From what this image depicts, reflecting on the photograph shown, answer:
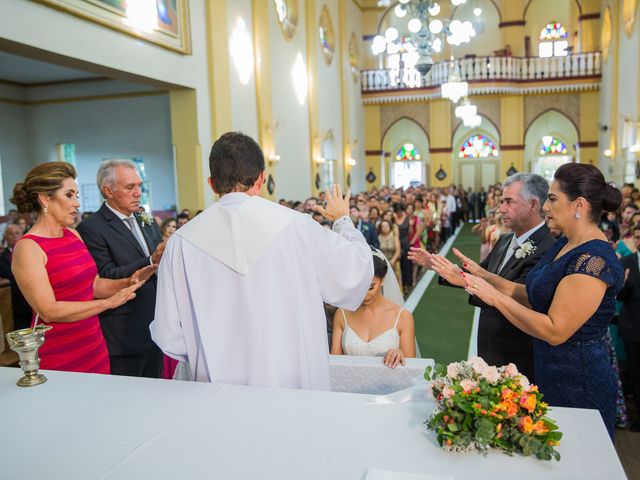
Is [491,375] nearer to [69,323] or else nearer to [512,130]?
[69,323]

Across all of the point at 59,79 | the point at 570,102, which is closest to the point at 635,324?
the point at 59,79

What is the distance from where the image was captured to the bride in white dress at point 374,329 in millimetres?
3785

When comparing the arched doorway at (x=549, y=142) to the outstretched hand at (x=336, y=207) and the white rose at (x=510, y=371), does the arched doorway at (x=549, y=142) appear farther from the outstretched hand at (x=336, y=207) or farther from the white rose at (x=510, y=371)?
the white rose at (x=510, y=371)

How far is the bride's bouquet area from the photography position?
64.7 inches

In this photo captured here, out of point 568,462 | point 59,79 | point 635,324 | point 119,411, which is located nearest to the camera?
point 568,462

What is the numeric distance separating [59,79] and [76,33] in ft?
29.4

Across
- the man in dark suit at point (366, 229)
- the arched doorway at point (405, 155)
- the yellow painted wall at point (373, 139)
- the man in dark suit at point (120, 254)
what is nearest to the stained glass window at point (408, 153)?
the arched doorway at point (405, 155)

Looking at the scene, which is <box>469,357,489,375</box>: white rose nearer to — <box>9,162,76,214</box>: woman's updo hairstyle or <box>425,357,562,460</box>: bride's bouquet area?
<box>425,357,562,460</box>: bride's bouquet area

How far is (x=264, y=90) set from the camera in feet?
42.9

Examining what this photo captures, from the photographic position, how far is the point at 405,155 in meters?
26.6

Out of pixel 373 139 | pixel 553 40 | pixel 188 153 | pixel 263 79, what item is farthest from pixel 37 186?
pixel 553 40

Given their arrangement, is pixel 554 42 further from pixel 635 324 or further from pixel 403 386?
pixel 403 386

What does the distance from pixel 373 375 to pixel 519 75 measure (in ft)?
71.6

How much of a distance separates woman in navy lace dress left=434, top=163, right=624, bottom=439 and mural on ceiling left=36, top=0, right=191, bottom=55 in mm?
6137
